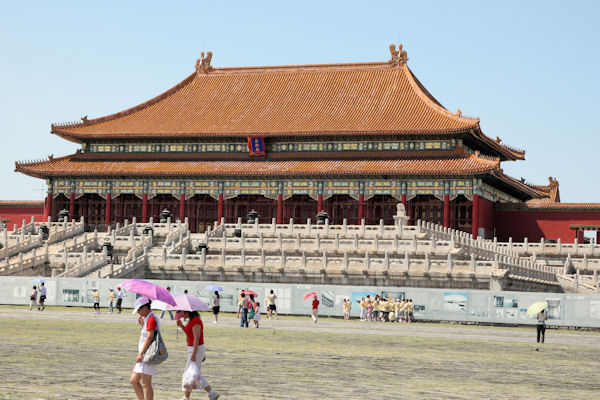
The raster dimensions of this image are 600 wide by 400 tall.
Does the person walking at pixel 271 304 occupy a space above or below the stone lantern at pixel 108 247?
below

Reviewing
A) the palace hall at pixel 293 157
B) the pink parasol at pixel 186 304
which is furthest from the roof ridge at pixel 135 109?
the pink parasol at pixel 186 304

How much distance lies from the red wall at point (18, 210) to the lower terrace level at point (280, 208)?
211 inches

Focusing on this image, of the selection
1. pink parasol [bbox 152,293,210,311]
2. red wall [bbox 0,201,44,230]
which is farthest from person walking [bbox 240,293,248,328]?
red wall [bbox 0,201,44,230]

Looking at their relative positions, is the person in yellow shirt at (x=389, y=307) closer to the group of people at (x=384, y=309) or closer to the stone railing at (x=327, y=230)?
the group of people at (x=384, y=309)

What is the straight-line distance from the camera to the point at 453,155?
68.5 metres

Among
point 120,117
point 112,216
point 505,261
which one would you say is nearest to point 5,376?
point 505,261

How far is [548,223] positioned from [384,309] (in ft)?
96.7

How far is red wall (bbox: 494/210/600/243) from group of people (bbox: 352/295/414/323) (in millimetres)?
28256

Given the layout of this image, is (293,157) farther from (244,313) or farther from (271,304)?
(244,313)

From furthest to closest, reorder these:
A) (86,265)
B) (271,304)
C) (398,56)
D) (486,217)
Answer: (398,56), (486,217), (86,265), (271,304)

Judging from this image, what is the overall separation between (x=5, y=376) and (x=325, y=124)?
186 feet

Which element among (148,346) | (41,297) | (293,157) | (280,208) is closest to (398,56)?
(293,157)

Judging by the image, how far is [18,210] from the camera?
8188 cm

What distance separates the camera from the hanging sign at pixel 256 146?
72.9 meters
